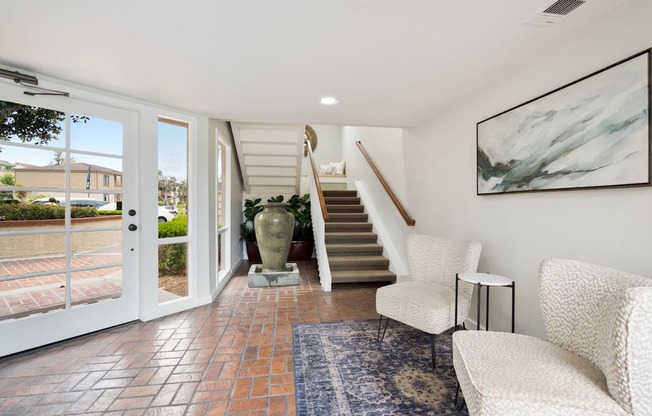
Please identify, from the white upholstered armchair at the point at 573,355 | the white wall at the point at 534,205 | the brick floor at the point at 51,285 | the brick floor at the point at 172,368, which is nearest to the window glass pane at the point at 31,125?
the brick floor at the point at 51,285

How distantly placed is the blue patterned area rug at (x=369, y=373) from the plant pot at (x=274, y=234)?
1.59 meters

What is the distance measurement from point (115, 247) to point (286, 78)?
7.04ft

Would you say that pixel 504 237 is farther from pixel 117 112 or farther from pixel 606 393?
pixel 117 112

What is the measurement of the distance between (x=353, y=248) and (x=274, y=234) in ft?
3.91

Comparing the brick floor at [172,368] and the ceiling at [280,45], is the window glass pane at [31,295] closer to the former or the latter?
the brick floor at [172,368]

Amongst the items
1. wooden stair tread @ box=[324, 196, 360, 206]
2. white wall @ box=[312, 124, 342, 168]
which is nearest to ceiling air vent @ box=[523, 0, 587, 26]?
wooden stair tread @ box=[324, 196, 360, 206]

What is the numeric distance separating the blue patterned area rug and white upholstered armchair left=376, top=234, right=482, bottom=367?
0.48 ft

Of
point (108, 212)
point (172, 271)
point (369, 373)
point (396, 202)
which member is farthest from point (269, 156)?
point (369, 373)

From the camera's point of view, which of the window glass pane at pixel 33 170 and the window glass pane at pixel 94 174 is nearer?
the window glass pane at pixel 33 170

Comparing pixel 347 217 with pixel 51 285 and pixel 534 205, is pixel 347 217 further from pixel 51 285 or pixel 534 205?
pixel 51 285

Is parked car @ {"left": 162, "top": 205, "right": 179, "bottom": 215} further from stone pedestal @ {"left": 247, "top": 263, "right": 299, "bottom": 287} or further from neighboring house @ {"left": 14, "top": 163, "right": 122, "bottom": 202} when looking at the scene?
stone pedestal @ {"left": 247, "top": 263, "right": 299, "bottom": 287}

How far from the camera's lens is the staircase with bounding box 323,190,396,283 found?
386cm

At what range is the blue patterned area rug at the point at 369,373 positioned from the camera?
156cm

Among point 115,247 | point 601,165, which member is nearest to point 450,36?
point 601,165
